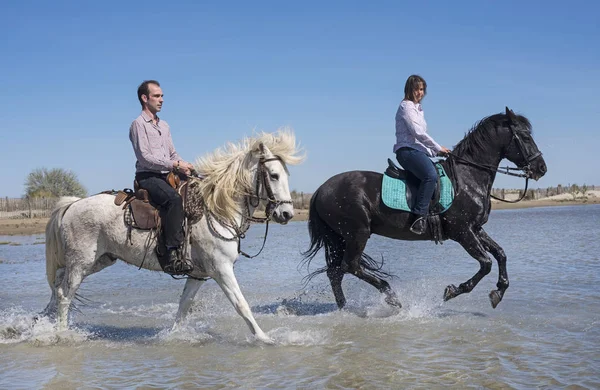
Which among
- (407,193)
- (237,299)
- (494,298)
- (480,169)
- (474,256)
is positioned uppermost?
(480,169)

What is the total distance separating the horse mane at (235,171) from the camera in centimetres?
637

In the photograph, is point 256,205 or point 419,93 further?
point 419,93

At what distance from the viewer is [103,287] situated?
1198 centimetres

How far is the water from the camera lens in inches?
210

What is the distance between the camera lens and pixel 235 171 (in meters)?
6.50

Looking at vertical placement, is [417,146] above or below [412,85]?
below

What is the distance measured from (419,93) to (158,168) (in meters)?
3.72

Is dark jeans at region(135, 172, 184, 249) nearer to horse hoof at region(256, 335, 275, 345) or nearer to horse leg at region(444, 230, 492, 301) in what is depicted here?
horse hoof at region(256, 335, 275, 345)

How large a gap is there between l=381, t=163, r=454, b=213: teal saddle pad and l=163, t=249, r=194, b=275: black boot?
288cm

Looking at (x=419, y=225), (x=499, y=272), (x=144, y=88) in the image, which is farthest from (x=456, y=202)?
(x=144, y=88)

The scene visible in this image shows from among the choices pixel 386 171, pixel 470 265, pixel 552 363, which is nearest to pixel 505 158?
pixel 386 171

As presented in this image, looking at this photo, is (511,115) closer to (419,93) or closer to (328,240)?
(419,93)

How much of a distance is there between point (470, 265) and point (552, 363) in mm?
8311

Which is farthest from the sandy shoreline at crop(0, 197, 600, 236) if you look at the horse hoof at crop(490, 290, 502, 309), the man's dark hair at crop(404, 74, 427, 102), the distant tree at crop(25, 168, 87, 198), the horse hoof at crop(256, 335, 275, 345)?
the horse hoof at crop(490, 290, 502, 309)
